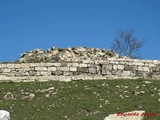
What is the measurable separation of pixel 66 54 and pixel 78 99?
33.7ft

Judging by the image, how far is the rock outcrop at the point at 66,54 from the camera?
87.4 ft

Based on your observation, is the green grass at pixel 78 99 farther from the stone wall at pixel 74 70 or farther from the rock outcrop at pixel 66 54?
the rock outcrop at pixel 66 54

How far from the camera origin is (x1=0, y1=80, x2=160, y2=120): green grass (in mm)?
15305

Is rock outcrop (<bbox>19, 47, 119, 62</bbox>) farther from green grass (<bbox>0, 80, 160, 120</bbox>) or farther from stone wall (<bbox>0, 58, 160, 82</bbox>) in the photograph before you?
green grass (<bbox>0, 80, 160, 120</bbox>)

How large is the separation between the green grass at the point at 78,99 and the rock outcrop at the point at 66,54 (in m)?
5.00

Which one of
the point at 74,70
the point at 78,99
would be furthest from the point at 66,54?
the point at 78,99

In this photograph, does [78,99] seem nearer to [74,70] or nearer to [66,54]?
[74,70]

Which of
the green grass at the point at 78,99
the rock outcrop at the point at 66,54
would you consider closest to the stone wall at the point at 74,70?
the rock outcrop at the point at 66,54

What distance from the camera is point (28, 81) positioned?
2331cm

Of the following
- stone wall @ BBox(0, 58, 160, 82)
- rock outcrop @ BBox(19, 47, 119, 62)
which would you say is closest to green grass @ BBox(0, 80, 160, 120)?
stone wall @ BBox(0, 58, 160, 82)

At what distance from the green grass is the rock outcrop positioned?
5.00 m

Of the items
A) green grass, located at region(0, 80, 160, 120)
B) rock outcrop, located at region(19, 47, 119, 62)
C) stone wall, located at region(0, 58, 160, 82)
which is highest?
rock outcrop, located at region(19, 47, 119, 62)

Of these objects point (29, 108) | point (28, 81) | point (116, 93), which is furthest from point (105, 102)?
point (28, 81)

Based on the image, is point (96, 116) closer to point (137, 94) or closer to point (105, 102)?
point (105, 102)
